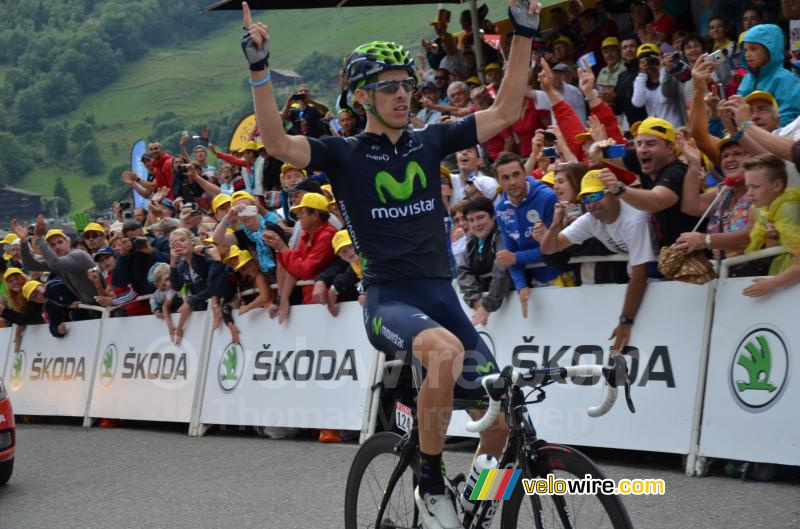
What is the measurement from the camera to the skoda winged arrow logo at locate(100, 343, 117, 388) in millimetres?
13625

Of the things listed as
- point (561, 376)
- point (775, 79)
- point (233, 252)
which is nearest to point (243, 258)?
point (233, 252)

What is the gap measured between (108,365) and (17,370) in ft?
9.38

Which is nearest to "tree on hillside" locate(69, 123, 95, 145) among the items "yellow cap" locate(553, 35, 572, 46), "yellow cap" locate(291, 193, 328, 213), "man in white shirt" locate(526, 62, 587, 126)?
"yellow cap" locate(553, 35, 572, 46)

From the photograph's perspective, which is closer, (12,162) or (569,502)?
Result: (569,502)

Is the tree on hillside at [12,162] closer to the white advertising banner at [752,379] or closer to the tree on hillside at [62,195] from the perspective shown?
the tree on hillside at [62,195]

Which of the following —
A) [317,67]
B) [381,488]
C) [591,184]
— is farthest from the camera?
[317,67]

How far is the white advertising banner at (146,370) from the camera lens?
39.9 feet

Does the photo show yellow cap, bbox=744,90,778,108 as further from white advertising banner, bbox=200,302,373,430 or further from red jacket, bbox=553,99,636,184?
white advertising banner, bbox=200,302,373,430

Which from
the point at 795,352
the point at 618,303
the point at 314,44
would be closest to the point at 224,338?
the point at 618,303

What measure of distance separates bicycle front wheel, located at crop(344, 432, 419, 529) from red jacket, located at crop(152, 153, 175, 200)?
15.2 m

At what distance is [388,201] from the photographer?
503cm

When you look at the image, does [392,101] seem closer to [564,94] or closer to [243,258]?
[243,258]

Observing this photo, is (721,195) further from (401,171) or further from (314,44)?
(314,44)

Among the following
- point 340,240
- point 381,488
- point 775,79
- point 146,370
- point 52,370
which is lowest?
point 52,370
